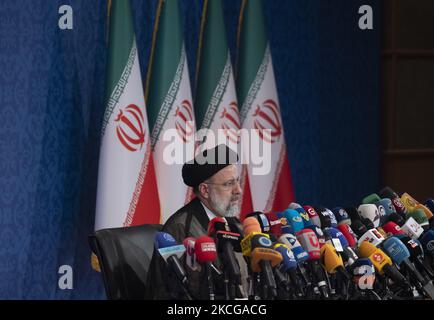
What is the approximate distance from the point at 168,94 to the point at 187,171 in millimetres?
1557

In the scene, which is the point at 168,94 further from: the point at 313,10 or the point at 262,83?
the point at 313,10

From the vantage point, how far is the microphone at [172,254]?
2619 mm

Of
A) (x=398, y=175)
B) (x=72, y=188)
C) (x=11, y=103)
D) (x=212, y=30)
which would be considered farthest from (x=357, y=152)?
(x=11, y=103)

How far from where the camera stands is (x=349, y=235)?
3080 mm

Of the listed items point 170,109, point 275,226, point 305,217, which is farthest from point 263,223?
point 170,109

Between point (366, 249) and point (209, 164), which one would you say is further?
point (209, 164)

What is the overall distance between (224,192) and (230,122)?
183cm

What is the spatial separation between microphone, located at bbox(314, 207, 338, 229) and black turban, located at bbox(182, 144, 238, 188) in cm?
87

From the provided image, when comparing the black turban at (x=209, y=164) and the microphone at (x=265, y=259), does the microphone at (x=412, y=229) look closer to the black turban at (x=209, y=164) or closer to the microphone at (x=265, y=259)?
the microphone at (x=265, y=259)

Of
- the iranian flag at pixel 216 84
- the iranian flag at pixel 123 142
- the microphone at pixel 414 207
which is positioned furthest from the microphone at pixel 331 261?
the iranian flag at pixel 216 84

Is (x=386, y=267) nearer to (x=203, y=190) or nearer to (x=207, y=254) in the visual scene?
(x=207, y=254)

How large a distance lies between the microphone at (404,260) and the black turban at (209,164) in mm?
1300

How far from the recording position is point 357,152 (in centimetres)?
682

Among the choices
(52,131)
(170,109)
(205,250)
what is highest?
(170,109)
